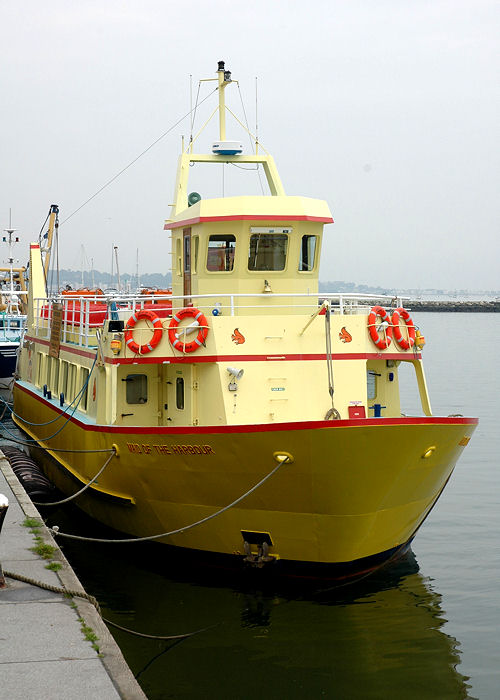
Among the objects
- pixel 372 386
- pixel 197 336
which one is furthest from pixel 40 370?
pixel 197 336

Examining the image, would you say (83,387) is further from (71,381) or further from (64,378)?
(64,378)

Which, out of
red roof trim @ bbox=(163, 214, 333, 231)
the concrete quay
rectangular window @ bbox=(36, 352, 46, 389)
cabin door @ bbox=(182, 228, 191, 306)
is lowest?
the concrete quay

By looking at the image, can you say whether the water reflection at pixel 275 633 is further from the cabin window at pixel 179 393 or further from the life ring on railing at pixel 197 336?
the life ring on railing at pixel 197 336

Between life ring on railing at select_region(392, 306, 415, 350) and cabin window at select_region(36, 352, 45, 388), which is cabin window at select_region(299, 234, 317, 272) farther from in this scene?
cabin window at select_region(36, 352, 45, 388)

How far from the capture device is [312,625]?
40.9 feet

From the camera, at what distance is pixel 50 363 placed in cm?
2322

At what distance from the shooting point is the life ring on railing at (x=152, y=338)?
46.7 feet

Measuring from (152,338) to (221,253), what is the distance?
241cm

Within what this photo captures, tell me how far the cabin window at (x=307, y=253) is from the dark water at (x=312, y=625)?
573cm

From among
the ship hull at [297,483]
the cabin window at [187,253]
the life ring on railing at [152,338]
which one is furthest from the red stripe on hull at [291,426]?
the cabin window at [187,253]

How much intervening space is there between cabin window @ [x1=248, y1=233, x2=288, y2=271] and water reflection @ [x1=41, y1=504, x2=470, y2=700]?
5.38 metres

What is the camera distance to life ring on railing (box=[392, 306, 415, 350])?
14797mm

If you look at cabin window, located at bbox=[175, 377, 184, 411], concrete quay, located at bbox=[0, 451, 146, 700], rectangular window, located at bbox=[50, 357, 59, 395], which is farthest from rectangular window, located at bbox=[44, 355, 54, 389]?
concrete quay, located at bbox=[0, 451, 146, 700]

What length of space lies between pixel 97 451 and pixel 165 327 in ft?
9.09
